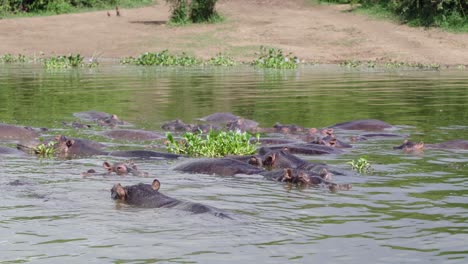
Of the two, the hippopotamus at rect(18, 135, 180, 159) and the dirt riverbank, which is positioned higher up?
the dirt riverbank

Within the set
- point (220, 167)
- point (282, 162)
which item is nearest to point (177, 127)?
point (282, 162)

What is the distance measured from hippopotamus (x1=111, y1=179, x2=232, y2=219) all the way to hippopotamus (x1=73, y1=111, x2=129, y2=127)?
582cm

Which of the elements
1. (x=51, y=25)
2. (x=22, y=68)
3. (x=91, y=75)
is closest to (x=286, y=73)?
(x=91, y=75)

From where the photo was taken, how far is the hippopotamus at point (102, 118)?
13.2 meters

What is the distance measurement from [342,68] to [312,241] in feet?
72.6

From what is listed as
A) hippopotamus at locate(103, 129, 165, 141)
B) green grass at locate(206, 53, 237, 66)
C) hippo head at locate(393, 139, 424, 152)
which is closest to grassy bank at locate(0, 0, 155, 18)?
green grass at locate(206, 53, 237, 66)

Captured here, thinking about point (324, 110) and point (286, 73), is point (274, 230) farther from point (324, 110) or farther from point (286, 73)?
point (286, 73)

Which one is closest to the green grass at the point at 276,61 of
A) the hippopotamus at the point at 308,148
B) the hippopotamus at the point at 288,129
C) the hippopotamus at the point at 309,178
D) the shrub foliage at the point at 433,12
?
the shrub foliage at the point at 433,12

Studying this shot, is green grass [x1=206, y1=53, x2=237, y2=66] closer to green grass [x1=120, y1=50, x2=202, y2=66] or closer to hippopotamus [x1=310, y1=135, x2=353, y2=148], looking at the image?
green grass [x1=120, y1=50, x2=202, y2=66]

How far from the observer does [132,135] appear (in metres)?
11.8

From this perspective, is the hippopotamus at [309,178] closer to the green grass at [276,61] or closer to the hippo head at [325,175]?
the hippo head at [325,175]

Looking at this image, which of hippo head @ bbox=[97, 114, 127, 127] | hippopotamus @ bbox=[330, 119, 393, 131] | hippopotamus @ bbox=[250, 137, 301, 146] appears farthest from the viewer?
hippo head @ bbox=[97, 114, 127, 127]

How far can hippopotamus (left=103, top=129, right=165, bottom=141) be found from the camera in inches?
463

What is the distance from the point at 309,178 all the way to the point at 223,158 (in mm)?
1218
